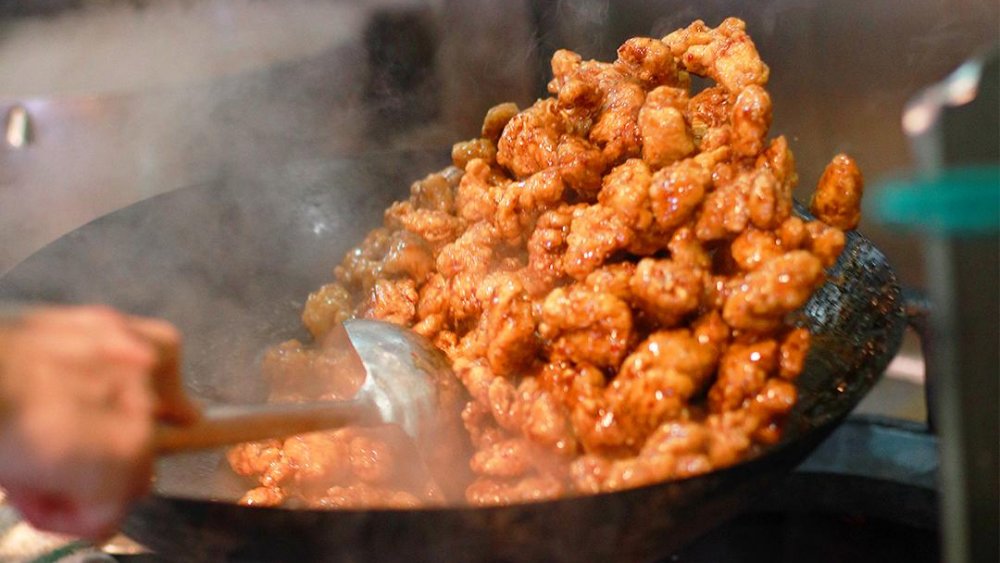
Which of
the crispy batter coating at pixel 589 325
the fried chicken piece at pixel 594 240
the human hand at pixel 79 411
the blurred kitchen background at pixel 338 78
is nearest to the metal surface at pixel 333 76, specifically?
the blurred kitchen background at pixel 338 78

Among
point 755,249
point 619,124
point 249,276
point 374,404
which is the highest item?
point 619,124

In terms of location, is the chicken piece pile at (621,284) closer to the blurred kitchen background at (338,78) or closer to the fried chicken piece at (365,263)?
the fried chicken piece at (365,263)

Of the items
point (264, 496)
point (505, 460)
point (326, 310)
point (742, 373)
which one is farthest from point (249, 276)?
point (742, 373)

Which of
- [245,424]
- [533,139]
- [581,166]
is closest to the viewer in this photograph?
[245,424]

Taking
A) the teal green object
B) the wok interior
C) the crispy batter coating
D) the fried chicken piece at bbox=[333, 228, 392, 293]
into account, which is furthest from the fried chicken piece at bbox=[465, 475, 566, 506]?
the teal green object

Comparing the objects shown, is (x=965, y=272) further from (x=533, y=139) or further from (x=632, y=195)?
(x=533, y=139)

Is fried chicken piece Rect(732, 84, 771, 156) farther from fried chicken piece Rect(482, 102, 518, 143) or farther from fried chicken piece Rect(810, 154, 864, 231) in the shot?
fried chicken piece Rect(482, 102, 518, 143)
